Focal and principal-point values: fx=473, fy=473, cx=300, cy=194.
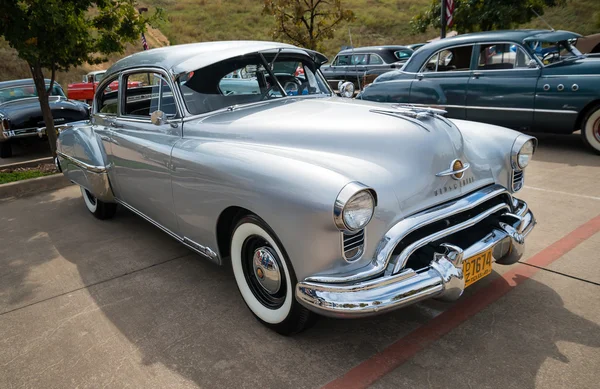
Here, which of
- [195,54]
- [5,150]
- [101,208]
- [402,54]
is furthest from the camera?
[402,54]

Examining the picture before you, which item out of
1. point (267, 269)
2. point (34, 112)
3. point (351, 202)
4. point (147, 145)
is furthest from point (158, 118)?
point (34, 112)

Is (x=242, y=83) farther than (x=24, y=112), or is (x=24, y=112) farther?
(x=24, y=112)

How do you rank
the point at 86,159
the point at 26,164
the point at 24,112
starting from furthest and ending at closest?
the point at 24,112
the point at 26,164
the point at 86,159

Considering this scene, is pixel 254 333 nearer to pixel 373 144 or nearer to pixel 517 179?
pixel 373 144

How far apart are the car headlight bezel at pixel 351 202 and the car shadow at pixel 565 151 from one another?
472cm

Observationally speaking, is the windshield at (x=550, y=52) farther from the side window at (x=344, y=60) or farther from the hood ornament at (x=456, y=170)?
the side window at (x=344, y=60)

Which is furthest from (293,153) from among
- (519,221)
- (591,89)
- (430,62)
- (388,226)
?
(430,62)

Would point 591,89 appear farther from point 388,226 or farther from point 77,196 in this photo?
point 77,196

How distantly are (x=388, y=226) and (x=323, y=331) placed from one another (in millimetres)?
808

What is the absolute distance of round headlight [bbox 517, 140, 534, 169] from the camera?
306 centimetres

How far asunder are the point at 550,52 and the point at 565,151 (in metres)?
1.37

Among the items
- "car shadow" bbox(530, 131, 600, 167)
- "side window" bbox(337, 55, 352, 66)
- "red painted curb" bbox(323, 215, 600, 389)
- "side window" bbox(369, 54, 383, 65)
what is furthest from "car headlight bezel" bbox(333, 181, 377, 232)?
"side window" bbox(337, 55, 352, 66)

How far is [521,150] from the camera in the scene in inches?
121

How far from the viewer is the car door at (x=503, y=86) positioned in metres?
6.45
